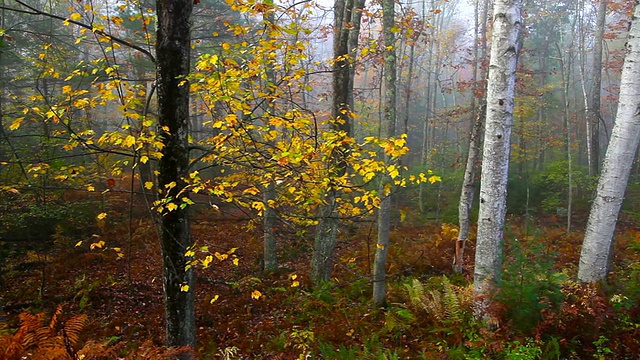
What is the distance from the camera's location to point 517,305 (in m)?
4.90

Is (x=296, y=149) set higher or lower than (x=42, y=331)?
higher

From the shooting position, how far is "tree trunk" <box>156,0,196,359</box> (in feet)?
12.7

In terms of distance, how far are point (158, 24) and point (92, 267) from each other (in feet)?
28.1

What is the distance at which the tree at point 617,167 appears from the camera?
5172 millimetres

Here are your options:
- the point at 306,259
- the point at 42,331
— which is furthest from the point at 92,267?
the point at 42,331

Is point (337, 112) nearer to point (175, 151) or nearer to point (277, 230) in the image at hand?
point (277, 230)

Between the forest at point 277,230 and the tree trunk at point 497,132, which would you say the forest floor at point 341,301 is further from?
the tree trunk at point 497,132

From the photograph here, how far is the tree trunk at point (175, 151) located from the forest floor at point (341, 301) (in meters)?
0.59

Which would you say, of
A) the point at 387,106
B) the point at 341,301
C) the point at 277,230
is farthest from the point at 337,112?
the point at 341,301

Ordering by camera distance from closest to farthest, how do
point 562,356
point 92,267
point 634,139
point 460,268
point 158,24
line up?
point 158,24
point 562,356
point 634,139
point 460,268
point 92,267

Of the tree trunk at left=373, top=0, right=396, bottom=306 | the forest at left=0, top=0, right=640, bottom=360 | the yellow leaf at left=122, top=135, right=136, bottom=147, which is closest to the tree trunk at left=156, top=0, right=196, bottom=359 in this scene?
the forest at left=0, top=0, right=640, bottom=360

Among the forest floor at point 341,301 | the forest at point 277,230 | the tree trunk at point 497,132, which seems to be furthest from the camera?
the tree trunk at point 497,132

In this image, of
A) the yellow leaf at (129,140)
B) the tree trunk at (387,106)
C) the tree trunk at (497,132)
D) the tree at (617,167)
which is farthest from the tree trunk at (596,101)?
the yellow leaf at (129,140)

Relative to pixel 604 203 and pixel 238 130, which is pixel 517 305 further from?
pixel 238 130
